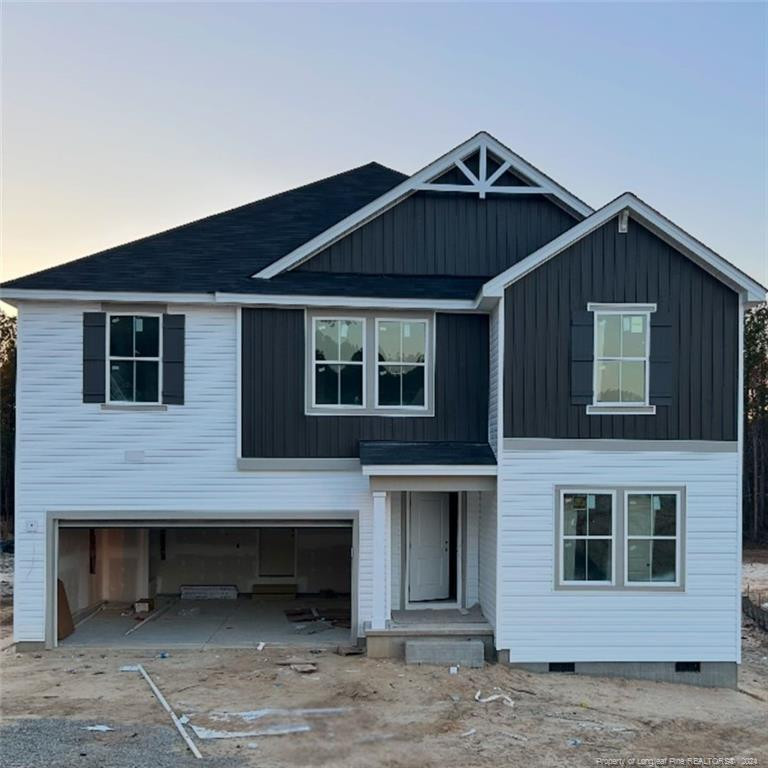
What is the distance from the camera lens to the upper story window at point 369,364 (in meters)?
11.8

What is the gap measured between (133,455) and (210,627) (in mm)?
3520

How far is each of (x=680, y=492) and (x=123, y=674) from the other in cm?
842

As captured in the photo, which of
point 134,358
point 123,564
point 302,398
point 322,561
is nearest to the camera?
point 134,358

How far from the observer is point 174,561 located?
1567 centimetres

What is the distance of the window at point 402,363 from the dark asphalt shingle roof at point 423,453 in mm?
665

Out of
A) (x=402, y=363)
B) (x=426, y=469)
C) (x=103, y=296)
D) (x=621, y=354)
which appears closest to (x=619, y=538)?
(x=621, y=354)

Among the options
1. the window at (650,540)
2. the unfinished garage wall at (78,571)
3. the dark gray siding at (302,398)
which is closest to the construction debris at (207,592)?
the unfinished garage wall at (78,571)

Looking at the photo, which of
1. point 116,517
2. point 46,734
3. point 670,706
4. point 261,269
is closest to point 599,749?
point 670,706

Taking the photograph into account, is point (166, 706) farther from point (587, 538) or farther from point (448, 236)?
point (448, 236)

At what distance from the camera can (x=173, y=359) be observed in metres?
11.5

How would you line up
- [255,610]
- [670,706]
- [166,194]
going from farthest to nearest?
[166,194] → [255,610] → [670,706]

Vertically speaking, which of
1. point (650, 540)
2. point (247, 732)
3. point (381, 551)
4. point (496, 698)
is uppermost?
point (650, 540)

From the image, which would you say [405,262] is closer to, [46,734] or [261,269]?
[261,269]

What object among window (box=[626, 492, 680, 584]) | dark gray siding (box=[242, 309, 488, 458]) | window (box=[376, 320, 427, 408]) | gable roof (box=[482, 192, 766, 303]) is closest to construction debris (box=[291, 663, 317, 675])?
dark gray siding (box=[242, 309, 488, 458])
